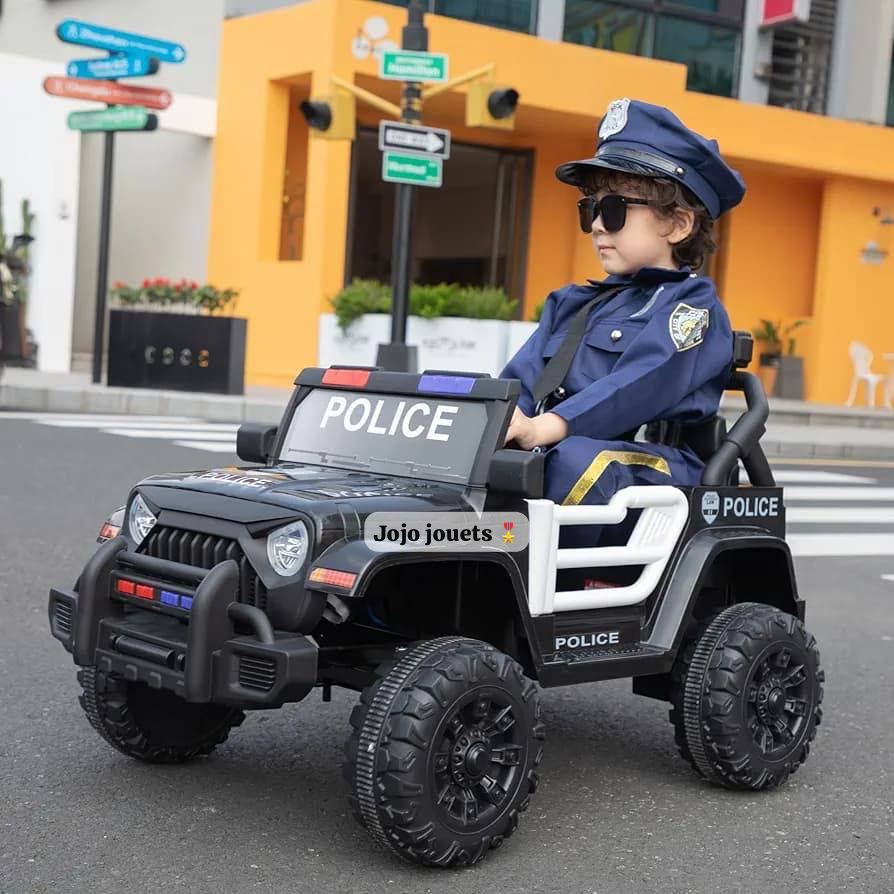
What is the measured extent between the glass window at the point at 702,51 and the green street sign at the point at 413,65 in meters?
10.4

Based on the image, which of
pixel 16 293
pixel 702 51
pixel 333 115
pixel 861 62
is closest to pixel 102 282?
pixel 16 293

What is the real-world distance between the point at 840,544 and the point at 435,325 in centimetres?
929

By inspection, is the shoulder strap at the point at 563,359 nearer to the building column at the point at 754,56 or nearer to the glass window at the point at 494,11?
the glass window at the point at 494,11

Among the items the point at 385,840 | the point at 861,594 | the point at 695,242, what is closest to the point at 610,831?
the point at 385,840

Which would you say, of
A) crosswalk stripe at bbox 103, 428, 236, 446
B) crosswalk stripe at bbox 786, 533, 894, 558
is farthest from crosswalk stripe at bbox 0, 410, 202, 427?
crosswalk stripe at bbox 786, 533, 894, 558

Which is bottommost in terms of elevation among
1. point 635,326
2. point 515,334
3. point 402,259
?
point 515,334

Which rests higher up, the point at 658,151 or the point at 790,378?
the point at 658,151

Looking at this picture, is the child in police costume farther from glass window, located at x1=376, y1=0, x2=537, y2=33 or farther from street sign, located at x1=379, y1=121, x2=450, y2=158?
glass window, located at x1=376, y1=0, x2=537, y2=33

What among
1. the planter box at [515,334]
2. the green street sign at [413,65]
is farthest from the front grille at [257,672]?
the planter box at [515,334]

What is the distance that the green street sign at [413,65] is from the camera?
1354cm

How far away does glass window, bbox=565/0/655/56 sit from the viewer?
72.9 feet

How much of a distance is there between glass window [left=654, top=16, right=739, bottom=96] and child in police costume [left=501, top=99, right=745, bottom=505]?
66.0 feet

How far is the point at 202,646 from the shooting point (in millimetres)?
2922

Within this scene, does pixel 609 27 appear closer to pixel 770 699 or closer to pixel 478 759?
pixel 770 699
